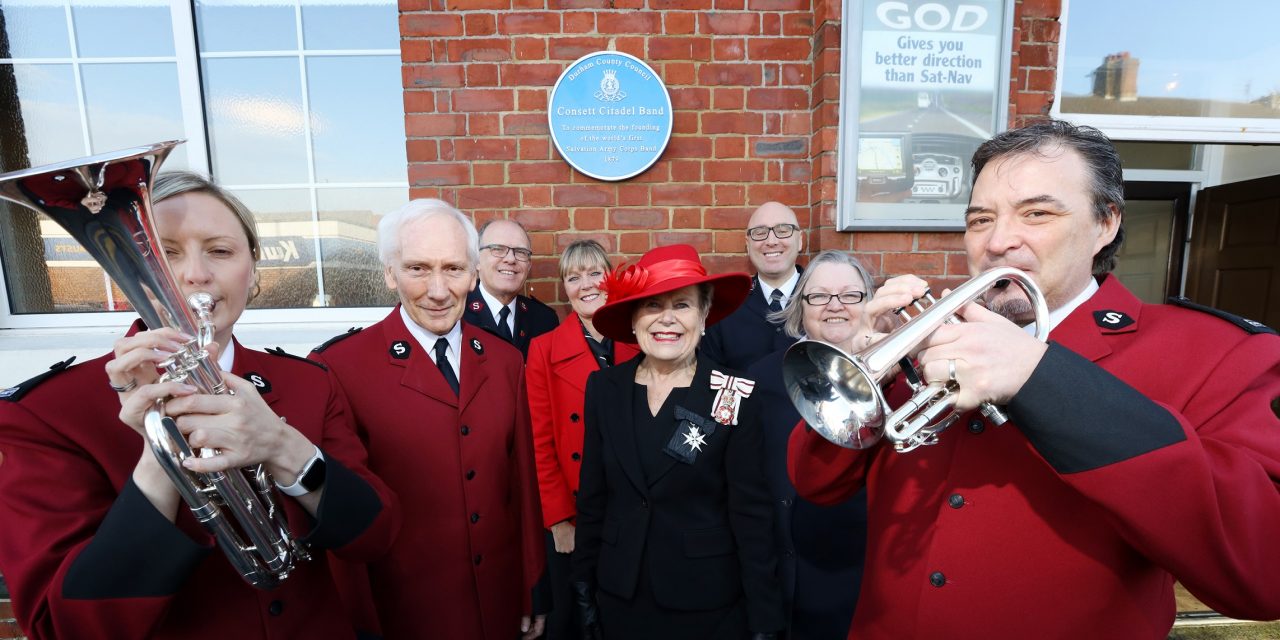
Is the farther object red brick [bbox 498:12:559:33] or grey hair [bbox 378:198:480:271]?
red brick [bbox 498:12:559:33]

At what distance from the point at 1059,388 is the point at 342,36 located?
4706 mm

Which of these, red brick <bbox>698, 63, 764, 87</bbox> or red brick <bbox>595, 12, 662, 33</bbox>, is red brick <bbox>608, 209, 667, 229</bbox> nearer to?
red brick <bbox>698, 63, 764, 87</bbox>

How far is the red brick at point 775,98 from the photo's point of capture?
3590mm

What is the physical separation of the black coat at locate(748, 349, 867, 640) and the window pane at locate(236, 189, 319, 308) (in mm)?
3628

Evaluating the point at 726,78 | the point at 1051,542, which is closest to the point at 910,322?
the point at 1051,542

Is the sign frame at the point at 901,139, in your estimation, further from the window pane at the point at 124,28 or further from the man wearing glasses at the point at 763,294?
the window pane at the point at 124,28

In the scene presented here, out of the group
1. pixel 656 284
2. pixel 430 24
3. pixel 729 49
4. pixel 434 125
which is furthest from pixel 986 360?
pixel 430 24

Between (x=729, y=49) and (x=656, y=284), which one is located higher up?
(x=729, y=49)

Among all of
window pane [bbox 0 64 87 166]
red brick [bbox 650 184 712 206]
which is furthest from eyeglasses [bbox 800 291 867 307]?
window pane [bbox 0 64 87 166]

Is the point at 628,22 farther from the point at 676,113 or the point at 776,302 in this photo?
the point at 776,302

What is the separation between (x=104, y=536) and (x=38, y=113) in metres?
4.61

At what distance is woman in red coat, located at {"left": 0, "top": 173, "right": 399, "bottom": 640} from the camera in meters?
1.06

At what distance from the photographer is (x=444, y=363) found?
221 centimetres

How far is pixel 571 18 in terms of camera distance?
346 centimetres
